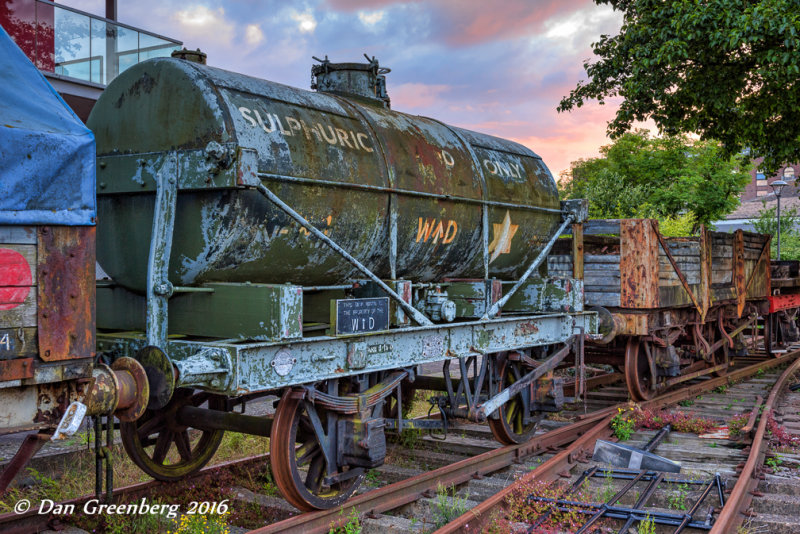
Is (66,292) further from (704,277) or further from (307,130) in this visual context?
(704,277)

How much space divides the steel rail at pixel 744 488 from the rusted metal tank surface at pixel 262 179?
3182 mm

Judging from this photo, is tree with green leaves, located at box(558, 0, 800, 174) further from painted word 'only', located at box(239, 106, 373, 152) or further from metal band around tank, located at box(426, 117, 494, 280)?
painted word 'only', located at box(239, 106, 373, 152)

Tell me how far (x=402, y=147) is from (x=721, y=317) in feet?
27.5

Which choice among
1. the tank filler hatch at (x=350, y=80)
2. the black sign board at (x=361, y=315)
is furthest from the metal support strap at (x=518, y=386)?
the tank filler hatch at (x=350, y=80)

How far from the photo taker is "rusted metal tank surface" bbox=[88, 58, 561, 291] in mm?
5000

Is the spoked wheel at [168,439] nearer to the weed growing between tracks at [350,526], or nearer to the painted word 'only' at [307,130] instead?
the weed growing between tracks at [350,526]

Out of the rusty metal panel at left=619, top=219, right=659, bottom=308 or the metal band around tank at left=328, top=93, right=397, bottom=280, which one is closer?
the metal band around tank at left=328, top=93, right=397, bottom=280

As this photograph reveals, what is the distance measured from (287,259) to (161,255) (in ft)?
3.12

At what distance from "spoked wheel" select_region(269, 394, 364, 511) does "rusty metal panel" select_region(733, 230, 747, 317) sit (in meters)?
9.34

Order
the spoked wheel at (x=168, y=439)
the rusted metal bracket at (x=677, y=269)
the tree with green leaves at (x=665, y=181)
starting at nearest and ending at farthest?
1. the spoked wheel at (x=168, y=439)
2. the rusted metal bracket at (x=677, y=269)
3. the tree with green leaves at (x=665, y=181)

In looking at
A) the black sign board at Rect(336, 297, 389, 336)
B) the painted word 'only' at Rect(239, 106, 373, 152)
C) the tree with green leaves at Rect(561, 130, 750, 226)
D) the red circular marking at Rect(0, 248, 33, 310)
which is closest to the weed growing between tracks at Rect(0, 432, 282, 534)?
the black sign board at Rect(336, 297, 389, 336)

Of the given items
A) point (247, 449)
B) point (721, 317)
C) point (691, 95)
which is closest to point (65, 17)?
point (247, 449)

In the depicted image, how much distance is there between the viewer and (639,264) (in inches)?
385

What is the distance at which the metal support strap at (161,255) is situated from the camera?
193 inches
